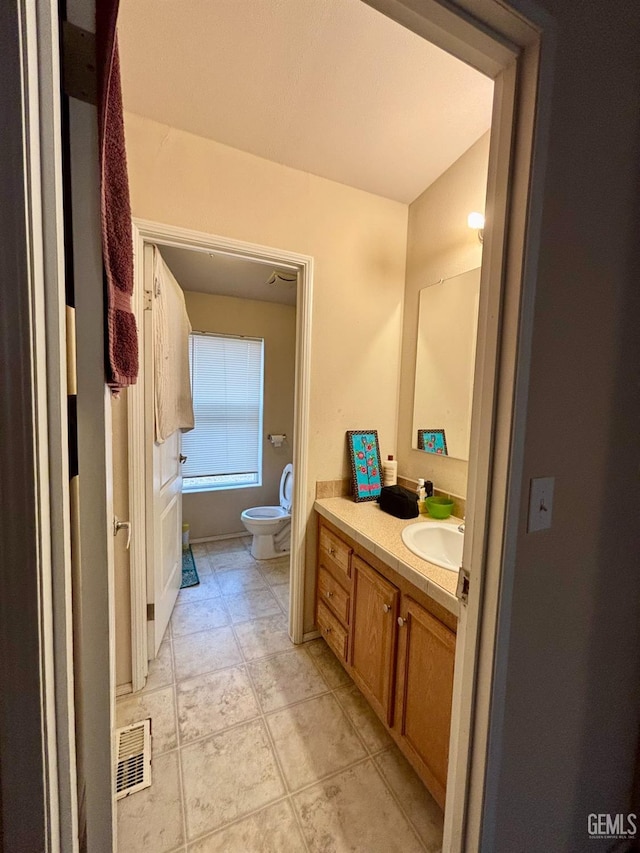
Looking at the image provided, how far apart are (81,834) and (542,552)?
0.99 metres

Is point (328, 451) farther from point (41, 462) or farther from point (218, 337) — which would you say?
point (218, 337)

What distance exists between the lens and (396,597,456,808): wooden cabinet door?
1.08 metres

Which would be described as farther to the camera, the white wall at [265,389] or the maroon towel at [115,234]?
the white wall at [265,389]

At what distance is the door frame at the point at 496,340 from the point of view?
1.98ft

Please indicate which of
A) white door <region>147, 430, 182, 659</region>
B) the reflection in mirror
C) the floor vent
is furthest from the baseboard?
the reflection in mirror

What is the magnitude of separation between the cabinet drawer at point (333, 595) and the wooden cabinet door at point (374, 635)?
0.24 ft

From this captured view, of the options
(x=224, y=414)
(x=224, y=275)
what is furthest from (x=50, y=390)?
(x=224, y=414)

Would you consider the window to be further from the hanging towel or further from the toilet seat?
the hanging towel

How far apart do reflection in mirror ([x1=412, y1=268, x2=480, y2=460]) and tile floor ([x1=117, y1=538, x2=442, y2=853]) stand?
1.32m

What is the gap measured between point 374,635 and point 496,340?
1.32 m

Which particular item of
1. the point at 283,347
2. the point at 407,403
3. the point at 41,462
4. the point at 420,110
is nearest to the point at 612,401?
the point at 41,462

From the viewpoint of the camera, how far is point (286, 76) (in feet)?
4.12

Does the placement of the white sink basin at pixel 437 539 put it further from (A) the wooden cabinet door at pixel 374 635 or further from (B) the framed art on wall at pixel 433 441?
(B) the framed art on wall at pixel 433 441

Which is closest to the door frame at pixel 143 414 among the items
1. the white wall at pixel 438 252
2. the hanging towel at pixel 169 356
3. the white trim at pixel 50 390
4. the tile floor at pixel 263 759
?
the hanging towel at pixel 169 356
